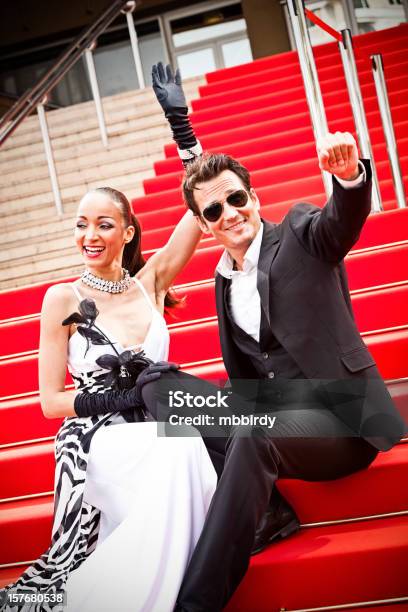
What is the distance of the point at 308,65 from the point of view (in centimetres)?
357

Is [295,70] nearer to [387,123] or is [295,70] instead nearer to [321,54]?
[321,54]

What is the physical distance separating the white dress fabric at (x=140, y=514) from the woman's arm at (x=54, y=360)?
0.20 metres

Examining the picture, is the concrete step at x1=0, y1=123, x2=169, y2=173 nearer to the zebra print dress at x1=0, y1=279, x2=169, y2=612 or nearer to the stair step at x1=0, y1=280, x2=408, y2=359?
the stair step at x1=0, y1=280, x2=408, y2=359

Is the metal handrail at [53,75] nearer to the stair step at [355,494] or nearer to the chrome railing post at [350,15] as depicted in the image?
the stair step at [355,494]

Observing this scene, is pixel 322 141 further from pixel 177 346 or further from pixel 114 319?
pixel 177 346

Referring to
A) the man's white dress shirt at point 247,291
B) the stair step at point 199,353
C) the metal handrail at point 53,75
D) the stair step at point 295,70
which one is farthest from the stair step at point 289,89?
the man's white dress shirt at point 247,291

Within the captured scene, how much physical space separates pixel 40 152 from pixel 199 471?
635 cm

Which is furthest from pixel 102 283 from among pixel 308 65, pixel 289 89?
pixel 289 89

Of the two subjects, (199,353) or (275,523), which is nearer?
(275,523)

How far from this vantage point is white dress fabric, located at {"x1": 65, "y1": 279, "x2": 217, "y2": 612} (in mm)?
1871

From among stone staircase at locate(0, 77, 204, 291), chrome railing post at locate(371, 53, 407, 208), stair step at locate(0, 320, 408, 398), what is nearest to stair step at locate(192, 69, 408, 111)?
stone staircase at locate(0, 77, 204, 291)

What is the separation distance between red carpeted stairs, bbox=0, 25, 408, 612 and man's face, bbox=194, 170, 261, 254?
1.68ft

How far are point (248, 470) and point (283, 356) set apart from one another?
0.42m

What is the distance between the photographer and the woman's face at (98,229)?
251 cm
